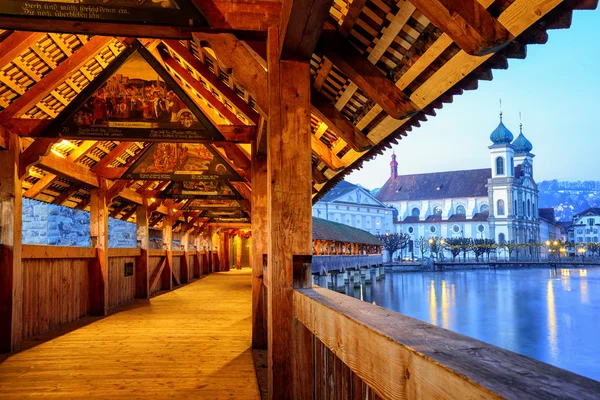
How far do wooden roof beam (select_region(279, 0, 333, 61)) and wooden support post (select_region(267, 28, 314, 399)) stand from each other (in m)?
0.24

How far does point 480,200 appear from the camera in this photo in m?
103

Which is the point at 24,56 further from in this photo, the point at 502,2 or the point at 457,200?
the point at 457,200

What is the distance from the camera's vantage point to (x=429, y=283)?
2290 inches

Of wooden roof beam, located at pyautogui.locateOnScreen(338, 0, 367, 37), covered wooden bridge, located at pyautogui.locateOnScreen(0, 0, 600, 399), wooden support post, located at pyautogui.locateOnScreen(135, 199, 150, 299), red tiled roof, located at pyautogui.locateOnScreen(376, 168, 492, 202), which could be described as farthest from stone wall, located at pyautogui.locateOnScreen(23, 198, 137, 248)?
red tiled roof, located at pyautogui.locateOnScreen(376, 168, 492, 202)

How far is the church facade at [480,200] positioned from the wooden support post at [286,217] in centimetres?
9613

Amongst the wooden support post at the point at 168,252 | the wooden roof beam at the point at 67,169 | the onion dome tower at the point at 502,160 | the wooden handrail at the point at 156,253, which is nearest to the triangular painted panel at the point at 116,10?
the wooden roof beam at the point at 67,169

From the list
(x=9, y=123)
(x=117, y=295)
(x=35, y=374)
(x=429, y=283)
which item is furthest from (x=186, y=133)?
(x=429, y=283)

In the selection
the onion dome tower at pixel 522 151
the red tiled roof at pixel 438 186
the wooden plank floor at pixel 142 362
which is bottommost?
the wooden plank floor at pixel 142 362

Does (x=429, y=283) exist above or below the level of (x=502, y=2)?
below

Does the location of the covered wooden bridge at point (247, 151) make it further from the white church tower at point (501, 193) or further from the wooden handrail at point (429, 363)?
the white church tower at point (501, 193)

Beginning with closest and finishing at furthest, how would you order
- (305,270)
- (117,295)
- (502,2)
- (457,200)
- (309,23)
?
(502,2) < (309,23) < (305,270) < (117,295) < (457,200)

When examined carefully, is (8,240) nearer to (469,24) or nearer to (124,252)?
(124,252)

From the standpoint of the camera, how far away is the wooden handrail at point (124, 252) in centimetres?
1370

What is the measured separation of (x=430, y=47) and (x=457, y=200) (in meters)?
103
